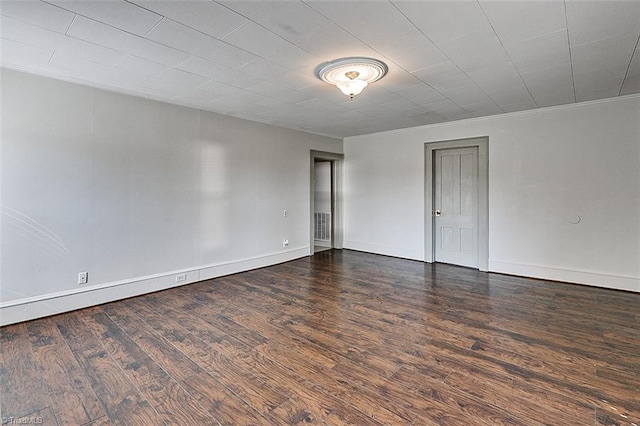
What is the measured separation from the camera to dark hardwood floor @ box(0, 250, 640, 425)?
74.9 inches

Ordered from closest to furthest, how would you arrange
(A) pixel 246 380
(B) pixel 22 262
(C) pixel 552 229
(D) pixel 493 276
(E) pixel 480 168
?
(A) pixel 246 380
(B) pixel 22 262
(C) pixel 552 229
(D) pixel 493 276
(E) pixel 480 168

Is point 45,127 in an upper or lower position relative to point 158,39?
lower

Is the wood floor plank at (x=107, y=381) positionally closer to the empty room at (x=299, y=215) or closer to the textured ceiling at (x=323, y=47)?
the empty room at (x=299, y=215)

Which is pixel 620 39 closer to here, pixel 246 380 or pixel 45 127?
pixel 246 380

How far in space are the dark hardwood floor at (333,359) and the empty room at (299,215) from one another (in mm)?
21

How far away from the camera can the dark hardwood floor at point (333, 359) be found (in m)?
1.90

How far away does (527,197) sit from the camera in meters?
4.84

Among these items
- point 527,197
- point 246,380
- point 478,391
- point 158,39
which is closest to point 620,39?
point 527,197

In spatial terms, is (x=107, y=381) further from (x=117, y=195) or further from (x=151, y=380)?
(x=117, y=195)

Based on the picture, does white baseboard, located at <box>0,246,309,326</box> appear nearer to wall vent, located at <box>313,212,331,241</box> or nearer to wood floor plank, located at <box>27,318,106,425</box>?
wood floor plank, located at <box>27,318,106,425</box>

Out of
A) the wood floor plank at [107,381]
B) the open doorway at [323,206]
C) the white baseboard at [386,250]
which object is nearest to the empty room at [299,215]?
the wood floor plank at [107,381]

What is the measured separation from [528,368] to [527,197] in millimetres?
3321

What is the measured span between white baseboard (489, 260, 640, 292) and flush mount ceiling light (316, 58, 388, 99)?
150 inches

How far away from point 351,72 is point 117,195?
3192 millimetres
